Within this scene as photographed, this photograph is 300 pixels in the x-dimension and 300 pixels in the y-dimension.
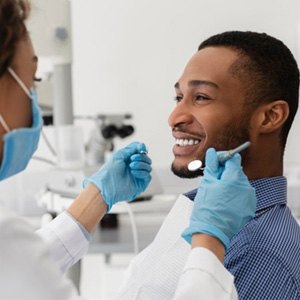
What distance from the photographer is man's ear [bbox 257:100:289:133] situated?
4.78ft

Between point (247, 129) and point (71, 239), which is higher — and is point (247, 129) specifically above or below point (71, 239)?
above

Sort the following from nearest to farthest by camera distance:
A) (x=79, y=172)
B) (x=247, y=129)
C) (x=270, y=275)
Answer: (x=270, y=275)
(x=247, y=129)
(x=79, y=172)

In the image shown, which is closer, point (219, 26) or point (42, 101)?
point (42, 101)

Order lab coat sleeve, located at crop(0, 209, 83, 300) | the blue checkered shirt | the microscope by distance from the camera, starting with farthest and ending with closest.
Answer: the microscope, the blue checkered shirt, lab coat sleeve, located at crop(0, 209, 83, 300)

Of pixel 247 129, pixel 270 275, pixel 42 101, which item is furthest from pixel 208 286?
pixel 42 101

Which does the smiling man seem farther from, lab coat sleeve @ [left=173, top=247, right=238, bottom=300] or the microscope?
the microscope

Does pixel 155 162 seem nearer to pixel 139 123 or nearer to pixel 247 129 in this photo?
pixel 139 123

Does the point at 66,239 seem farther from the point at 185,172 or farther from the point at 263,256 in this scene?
the point at 263,256

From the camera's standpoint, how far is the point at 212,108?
1.48 metres

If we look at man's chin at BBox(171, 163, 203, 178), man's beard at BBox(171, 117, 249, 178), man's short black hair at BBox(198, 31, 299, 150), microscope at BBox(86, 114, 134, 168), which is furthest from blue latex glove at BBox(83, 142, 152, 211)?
microscope at BBox(86, 114, 134, 168)

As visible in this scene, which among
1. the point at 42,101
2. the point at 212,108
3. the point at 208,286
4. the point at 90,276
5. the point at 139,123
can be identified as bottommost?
the point at 90,276

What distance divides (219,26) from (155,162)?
26.7 inches

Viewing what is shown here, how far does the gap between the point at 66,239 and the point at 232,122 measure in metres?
0.45

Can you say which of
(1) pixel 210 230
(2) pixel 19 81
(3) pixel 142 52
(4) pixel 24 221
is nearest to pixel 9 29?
(2) pixel 19 81
